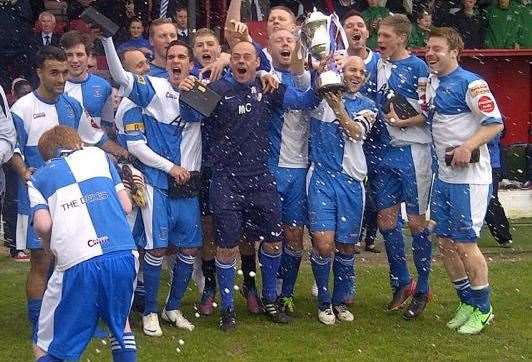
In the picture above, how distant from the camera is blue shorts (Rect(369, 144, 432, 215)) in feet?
26.4

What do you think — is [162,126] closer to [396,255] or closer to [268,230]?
[268,230]

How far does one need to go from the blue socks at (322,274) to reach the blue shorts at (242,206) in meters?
0.41

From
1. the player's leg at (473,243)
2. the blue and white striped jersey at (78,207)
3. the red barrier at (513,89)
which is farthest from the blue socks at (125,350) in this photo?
the red barrier at (513,89)

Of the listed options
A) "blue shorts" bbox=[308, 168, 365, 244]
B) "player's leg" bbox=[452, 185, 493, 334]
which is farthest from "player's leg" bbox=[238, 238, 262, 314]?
"player's leg" bbox=[452, 185, 493, 334]

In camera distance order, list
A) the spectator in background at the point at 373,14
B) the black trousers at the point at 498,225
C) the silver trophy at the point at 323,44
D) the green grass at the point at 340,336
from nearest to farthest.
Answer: the green grass at the point at 340,336, the silver trophy at the point at 323,44, the black trousers at the point at 498,225, the spectator in background at the point at 373,14

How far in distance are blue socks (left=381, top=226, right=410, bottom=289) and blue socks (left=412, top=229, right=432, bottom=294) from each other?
13 centimetres

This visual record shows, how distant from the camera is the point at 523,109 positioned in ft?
52.2

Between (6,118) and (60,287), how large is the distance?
1.86 m

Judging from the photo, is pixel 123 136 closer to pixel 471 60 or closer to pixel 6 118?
pixel 6 118

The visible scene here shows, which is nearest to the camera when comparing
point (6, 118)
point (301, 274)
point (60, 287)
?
point (60, 287)

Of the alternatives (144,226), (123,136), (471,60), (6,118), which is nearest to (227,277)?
(144,226)

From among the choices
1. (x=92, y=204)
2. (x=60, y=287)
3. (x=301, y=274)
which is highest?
(x=92, y=204)

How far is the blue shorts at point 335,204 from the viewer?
7.79 metres

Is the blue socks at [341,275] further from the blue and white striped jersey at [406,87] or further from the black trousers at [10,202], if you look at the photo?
the black trousers at [10,202]
